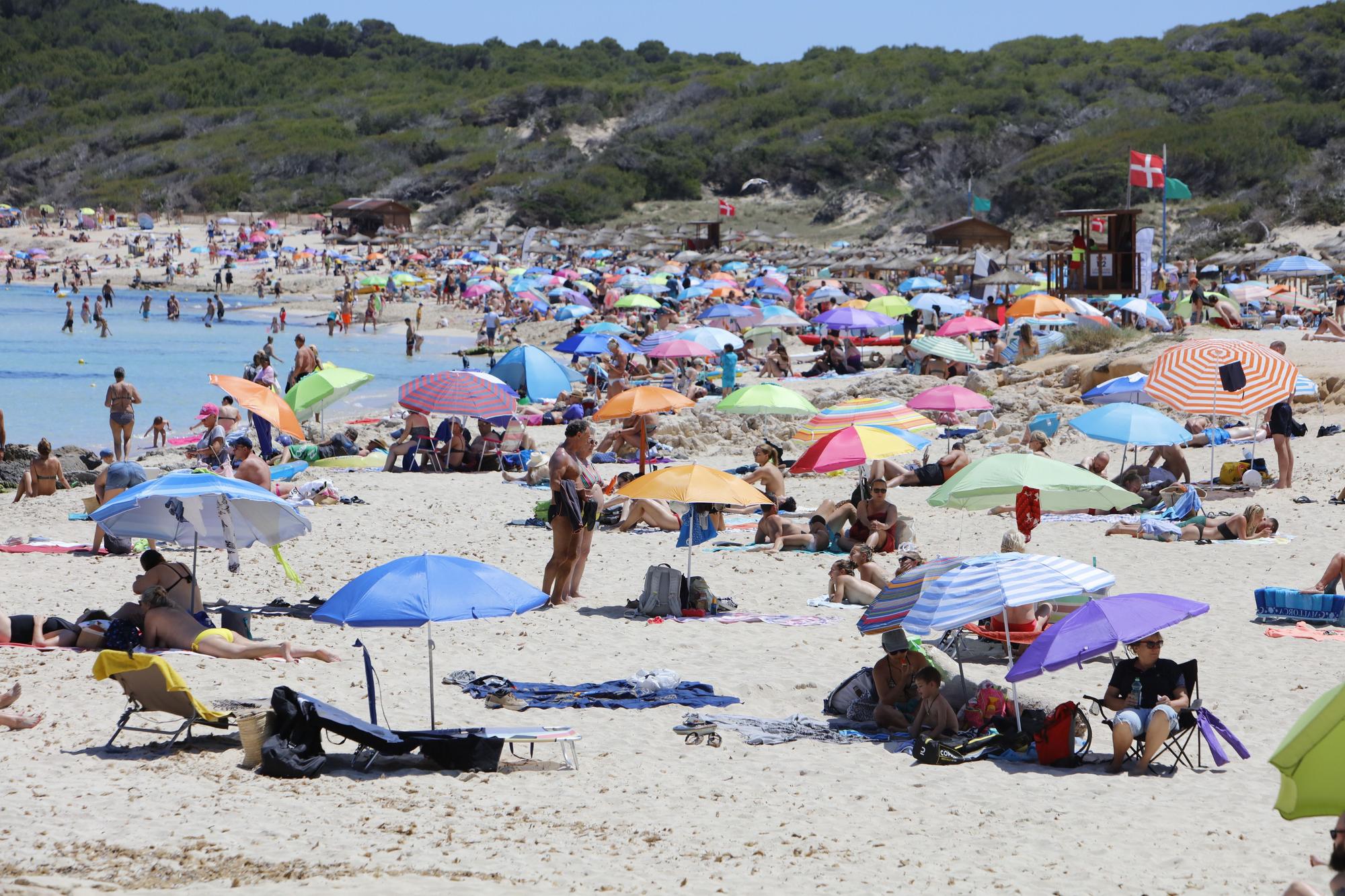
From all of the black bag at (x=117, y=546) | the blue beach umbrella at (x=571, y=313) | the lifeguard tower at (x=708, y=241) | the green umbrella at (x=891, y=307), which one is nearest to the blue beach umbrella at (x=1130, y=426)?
the black bag at (x=117, y=546)

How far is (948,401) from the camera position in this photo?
13.7 meters

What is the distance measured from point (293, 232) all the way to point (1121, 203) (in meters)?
36.1

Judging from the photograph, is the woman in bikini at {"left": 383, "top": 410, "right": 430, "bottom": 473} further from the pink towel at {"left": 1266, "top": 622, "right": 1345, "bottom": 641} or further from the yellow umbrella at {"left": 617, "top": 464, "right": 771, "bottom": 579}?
the pink towel at {"left": 1266, "top": 622, "right": 1345, "bottom": 641}

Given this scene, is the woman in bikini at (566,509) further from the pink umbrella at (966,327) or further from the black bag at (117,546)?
the pink umbrella at (966,327)

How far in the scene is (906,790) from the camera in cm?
569

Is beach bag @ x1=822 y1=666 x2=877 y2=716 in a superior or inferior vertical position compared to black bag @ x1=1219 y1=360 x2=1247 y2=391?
inferior

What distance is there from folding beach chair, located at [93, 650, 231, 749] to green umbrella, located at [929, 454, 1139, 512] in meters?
4.77

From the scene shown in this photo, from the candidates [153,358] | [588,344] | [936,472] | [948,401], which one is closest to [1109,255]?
[588,344]

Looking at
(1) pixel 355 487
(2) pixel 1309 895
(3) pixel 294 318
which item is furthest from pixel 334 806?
(3) pixel 294 318

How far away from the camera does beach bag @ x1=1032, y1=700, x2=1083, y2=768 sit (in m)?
5.98

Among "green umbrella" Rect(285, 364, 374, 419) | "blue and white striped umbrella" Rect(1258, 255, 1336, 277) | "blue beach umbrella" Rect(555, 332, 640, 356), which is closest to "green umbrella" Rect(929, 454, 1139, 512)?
"green umbrella" Rect(285, 364, 374, 419)

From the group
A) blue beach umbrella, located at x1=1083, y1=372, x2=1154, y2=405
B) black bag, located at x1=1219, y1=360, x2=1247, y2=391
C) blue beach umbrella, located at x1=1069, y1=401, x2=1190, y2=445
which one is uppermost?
black bag, located at x1=1219, y1=360, x2=1247, y2=391

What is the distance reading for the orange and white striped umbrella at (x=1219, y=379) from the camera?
12102 mm

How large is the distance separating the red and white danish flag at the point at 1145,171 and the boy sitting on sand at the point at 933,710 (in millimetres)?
22411
